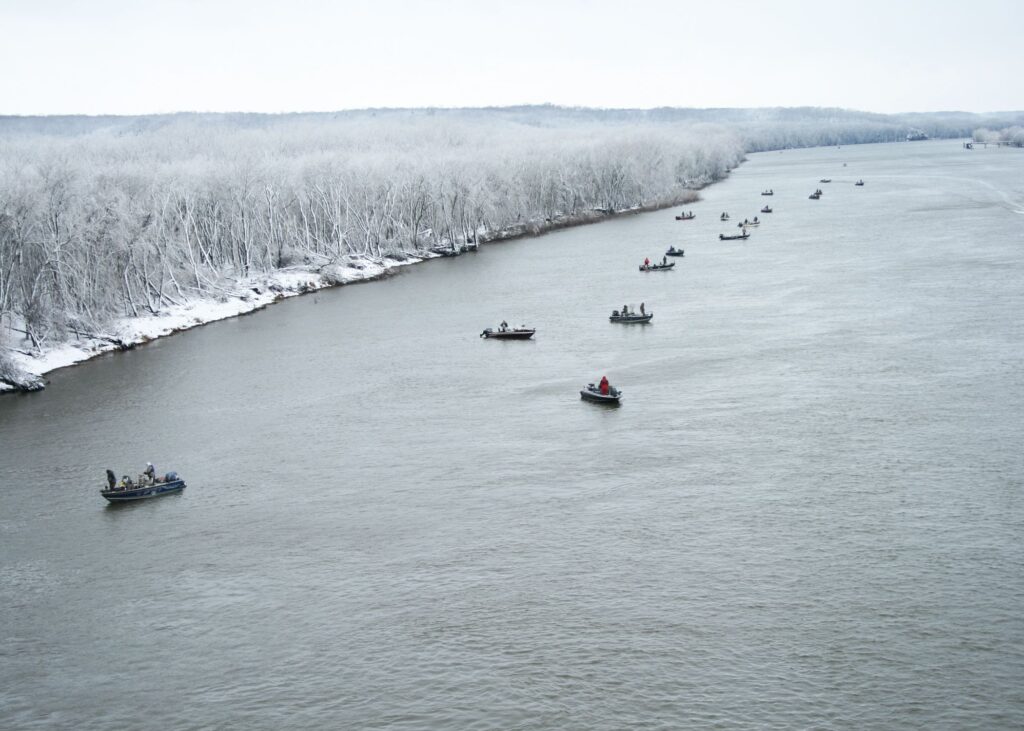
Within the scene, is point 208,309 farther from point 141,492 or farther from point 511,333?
point 141,492

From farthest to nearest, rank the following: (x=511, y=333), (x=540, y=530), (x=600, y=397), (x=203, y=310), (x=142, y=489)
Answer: (x=203, y=310) < (x=511, y=333) < (x=600, y=397) < (x=142, y=489) < (x=540, y=530)

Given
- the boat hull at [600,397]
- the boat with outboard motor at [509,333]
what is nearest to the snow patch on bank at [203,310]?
the boat with outboard motor at [509,333]

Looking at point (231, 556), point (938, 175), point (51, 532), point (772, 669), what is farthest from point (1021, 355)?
point (938, 175)

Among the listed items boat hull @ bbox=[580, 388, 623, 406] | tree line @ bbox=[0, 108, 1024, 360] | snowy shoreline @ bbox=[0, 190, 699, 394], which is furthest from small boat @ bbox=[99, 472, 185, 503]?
tree line @ bbox=[0, 108, 1024, 360]

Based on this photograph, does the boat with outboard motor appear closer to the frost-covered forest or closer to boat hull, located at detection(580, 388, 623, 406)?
boat hull, located at detection(580, 388, 623, 406)

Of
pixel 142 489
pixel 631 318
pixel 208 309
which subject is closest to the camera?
pixel 142 489

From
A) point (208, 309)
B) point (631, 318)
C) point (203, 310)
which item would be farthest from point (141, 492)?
point (208, 309)

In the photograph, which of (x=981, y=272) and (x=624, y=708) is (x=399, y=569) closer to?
(x=624, y=708)
